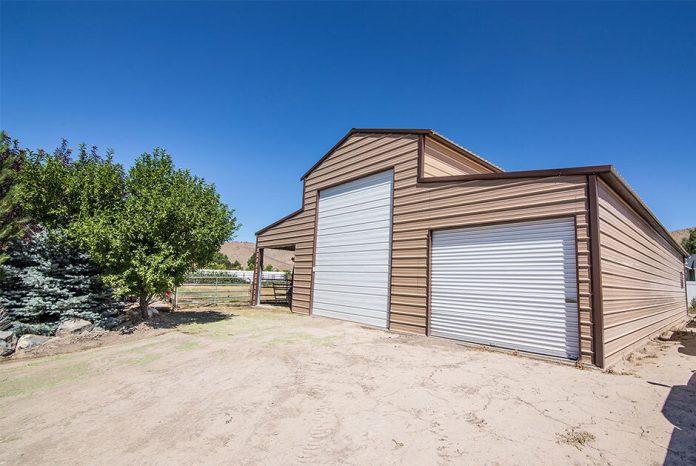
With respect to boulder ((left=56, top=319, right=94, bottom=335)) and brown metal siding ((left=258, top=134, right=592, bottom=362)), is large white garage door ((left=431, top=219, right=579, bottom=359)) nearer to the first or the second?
brown metal siding ((left=258, top=134, right=592, bottom=362))

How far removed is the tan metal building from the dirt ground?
3.03ft

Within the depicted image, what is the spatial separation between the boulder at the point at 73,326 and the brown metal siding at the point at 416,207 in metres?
6.71

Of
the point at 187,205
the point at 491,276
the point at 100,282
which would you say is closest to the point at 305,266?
the point at 187,205

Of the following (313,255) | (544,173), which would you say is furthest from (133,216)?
(544,173)

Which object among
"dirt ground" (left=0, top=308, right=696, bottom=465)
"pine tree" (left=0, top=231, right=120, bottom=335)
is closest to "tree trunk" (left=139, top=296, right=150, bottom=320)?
"pine tree" (left=0, top=231, right=120, bottom=335)

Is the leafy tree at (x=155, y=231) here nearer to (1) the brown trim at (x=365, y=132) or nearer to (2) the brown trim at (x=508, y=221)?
(1) the brown trim at (x=365, y=132)

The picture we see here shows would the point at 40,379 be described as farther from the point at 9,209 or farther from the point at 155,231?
the point at 9,209

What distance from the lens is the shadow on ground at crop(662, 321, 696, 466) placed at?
3.10m

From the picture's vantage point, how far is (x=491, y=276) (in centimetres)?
762

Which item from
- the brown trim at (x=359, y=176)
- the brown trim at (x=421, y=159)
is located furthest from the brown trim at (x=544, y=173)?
the brown trim at (x=359, y=176)

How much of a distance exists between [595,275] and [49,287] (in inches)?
469

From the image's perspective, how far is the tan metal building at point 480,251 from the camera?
6.39m

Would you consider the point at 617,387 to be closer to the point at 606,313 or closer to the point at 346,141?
the point at 606,313

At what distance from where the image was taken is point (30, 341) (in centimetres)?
751
